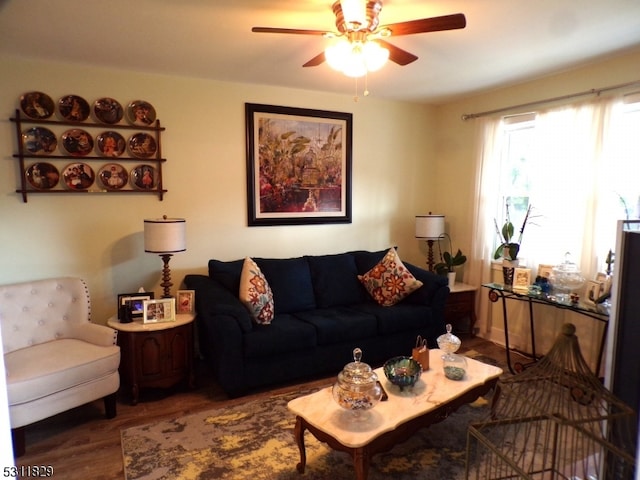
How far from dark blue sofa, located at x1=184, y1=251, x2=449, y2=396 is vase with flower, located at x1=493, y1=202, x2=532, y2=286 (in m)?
0.55

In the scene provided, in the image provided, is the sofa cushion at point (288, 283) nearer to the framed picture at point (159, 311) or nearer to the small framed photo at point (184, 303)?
the small framed photo at point (184, 303)

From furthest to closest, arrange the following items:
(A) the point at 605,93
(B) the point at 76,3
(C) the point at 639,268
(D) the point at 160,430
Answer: (A) the point at 605,93
(D) the point at 160,430
(B) the point at 76,3
(C) the point at 639,268

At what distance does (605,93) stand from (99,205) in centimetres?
414

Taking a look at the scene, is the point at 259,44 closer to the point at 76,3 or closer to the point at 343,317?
the point at 76,3

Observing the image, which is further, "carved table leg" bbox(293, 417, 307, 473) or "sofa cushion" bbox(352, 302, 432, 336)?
"sofa cushion" bbox(352, 302, 432, 336)

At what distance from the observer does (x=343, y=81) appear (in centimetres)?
369

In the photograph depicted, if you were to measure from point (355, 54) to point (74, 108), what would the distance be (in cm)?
234

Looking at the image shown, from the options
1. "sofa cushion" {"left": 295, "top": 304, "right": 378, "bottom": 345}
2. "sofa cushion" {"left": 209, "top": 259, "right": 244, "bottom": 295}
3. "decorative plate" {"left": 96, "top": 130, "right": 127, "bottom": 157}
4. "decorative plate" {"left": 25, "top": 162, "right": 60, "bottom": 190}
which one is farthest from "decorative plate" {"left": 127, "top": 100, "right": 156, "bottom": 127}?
"sofa cushion" {"left": 295, "top": 304, "right": 378, "bottom": 345}

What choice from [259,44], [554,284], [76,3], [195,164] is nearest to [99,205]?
[195,164]

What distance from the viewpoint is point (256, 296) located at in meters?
3.14

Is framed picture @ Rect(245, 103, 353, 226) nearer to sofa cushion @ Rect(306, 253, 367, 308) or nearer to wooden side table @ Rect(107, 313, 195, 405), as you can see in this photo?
sofa cushion @ Rect(306, 253, 367, 308)

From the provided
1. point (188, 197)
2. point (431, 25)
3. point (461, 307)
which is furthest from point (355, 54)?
point (461, 307)

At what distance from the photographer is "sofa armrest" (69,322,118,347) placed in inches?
109

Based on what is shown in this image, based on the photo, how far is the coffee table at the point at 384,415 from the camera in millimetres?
1822
